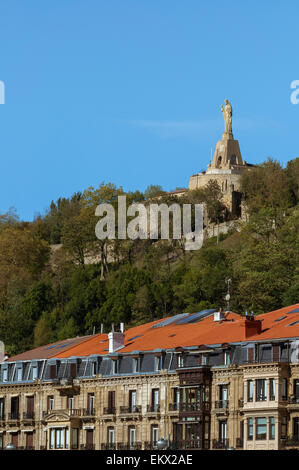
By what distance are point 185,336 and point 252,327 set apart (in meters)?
7.77

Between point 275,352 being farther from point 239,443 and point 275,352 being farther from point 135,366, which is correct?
point 135,366

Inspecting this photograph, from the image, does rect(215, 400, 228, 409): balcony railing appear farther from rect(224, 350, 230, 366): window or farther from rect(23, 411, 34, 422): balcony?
rect(23, 411, 34, 422): balcony

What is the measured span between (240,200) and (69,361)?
278 ft

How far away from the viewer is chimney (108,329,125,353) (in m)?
103

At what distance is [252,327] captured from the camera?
95938mm

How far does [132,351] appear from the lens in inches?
3952

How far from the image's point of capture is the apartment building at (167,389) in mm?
90125

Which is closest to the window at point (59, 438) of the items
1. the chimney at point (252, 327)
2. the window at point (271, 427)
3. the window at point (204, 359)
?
A: the window at point (204, 359)

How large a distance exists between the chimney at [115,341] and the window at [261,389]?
53.0 ft

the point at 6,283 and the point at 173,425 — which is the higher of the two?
the point at 6,283

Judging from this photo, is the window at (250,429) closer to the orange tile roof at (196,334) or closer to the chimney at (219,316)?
the orange tile roof at (196,334)
